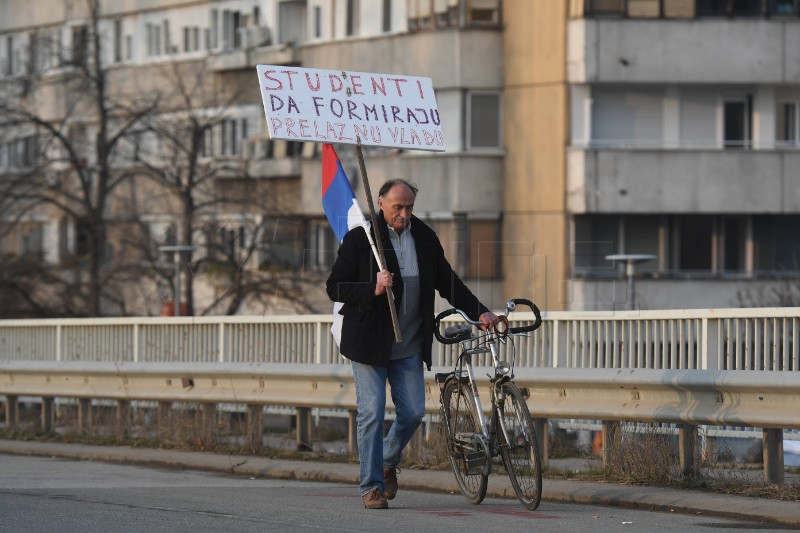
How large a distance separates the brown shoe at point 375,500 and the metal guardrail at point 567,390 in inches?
80.6

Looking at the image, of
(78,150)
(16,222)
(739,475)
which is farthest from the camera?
(78,150)

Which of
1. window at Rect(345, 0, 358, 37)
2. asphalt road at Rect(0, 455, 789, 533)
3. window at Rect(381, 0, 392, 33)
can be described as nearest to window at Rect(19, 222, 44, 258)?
window at Rect(345, 0, 358, 37)

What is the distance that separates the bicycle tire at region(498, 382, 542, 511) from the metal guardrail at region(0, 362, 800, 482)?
1.64 metres

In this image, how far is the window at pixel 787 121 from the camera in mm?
39000

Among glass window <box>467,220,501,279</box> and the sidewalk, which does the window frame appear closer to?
glass window <box>467,220,501,279</box>

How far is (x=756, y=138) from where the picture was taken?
38875 mm

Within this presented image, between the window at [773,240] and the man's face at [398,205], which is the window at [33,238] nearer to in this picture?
the window at [773,240]

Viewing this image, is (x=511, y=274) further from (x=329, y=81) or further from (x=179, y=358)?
(x=329, y=81)

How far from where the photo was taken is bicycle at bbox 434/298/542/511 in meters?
11.0

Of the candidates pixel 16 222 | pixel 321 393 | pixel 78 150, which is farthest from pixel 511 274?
pixel 321 393

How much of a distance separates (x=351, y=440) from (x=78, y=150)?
32.4m

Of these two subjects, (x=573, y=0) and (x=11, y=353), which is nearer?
(x=11, y=353)

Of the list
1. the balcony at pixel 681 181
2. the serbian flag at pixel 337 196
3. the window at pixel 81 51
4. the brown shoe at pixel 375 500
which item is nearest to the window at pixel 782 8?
the balcony at pixel 681 181

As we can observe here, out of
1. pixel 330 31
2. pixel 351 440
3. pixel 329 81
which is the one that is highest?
pixel 330 31
